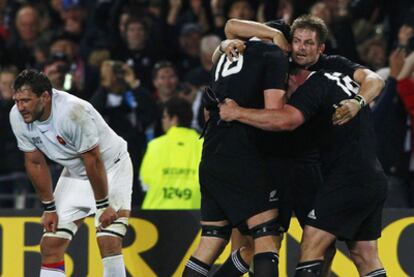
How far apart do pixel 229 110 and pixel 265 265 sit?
105cm

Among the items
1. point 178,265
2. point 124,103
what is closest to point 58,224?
point 178,265

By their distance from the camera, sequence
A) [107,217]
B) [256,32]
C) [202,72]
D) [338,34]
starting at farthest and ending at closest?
[202,72], [338,34], [107,217], [256,32]

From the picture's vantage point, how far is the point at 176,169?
1056 cm

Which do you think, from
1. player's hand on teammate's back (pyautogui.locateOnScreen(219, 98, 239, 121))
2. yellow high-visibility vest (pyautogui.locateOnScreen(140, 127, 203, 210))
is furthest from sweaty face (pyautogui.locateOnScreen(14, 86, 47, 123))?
yellow high-visibility vest (pyautogui.locateOnScreen(140, 127, 203, 210))

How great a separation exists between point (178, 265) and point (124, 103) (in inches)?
102

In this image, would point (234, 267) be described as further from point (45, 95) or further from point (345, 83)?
point (45, 95)

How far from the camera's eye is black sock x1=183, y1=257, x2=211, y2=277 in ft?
26.9

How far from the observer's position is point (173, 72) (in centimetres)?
1241

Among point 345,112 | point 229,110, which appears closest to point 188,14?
point 229,110

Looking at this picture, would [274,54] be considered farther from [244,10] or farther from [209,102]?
[244,10]

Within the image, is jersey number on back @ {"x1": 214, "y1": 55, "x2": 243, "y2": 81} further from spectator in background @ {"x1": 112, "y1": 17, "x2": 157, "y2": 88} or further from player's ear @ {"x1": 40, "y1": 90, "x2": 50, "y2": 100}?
spectator in background @ {"x1": 112, "y1": 17, "x2": 157, "y2": 88}

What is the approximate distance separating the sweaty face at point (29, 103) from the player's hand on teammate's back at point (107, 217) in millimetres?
868

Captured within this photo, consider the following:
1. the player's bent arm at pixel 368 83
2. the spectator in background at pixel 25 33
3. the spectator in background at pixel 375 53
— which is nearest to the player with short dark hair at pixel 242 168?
the player's bent arm at pixel 368 83

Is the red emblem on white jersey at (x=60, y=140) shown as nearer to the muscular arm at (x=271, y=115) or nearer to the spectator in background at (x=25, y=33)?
the muscular arm at (x=271, y=115)
